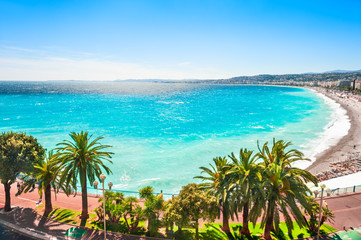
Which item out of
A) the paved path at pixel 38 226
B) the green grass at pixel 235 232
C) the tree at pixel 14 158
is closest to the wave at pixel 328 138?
the green grass at pixel 235 232

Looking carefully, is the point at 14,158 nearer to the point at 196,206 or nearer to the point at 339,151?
the point at 196,206

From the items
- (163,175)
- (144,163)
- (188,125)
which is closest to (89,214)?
(163,175)

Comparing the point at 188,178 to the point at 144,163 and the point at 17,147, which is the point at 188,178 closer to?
the point at 144,163

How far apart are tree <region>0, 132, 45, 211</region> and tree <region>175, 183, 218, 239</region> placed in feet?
52.9

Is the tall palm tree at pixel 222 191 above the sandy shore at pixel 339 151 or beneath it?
above

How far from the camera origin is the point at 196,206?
54.2ft

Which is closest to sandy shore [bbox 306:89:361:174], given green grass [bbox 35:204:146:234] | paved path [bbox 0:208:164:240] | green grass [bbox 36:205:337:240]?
green grass [bbox 36:205:337:240]

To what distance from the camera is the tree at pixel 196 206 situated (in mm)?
16516

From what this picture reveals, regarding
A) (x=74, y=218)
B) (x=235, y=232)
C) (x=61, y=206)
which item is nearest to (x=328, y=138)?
(x=235, y=232)

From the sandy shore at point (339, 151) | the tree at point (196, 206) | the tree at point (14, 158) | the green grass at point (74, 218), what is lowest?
the sandy shore at point (339, 151)

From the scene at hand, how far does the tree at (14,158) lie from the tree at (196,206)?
16.1m

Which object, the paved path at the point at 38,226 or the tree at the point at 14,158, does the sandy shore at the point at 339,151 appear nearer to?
the paved path at the point at 38,226

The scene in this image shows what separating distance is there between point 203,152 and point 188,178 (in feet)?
44.8

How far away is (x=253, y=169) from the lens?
58.8 feet
